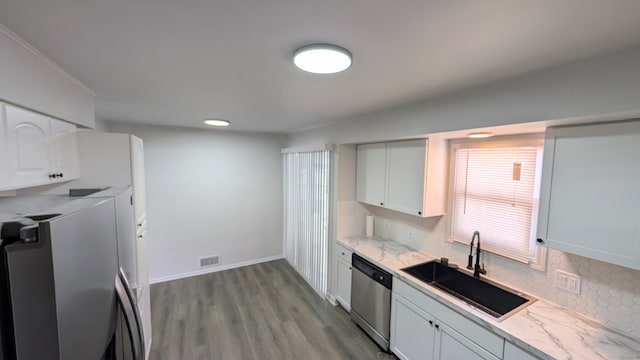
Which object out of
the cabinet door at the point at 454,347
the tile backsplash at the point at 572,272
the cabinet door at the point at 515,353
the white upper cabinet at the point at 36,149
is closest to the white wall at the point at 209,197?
the white upper cabinet at the point at 36,149

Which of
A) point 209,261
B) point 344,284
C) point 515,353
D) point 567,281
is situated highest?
point 567,281

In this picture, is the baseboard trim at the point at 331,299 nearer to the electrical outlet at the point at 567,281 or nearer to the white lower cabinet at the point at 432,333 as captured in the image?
the white lower cabinet at the point at 432,333

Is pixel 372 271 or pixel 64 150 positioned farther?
pixel 372 271

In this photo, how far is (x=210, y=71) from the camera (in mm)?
A: 1479

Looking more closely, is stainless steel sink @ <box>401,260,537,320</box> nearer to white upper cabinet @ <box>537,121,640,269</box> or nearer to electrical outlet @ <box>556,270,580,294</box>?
electrical outlet @ <box>556,270,580,294</box>

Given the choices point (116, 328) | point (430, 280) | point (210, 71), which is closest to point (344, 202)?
point (430, 280)

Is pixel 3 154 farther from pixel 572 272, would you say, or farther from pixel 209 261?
pixel 209 261

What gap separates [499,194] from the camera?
216 cm

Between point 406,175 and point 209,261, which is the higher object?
point 406,175

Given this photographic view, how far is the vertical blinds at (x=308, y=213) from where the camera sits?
11.4 ft

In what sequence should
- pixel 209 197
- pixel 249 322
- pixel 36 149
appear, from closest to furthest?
1. pixel 36 149
2. pixel 249 322
3. pixel 209 197

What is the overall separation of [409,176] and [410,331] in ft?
4.55

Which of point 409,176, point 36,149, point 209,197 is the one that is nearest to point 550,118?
point 409,176

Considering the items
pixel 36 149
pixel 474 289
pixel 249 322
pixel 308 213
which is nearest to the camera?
pixel 36 149
